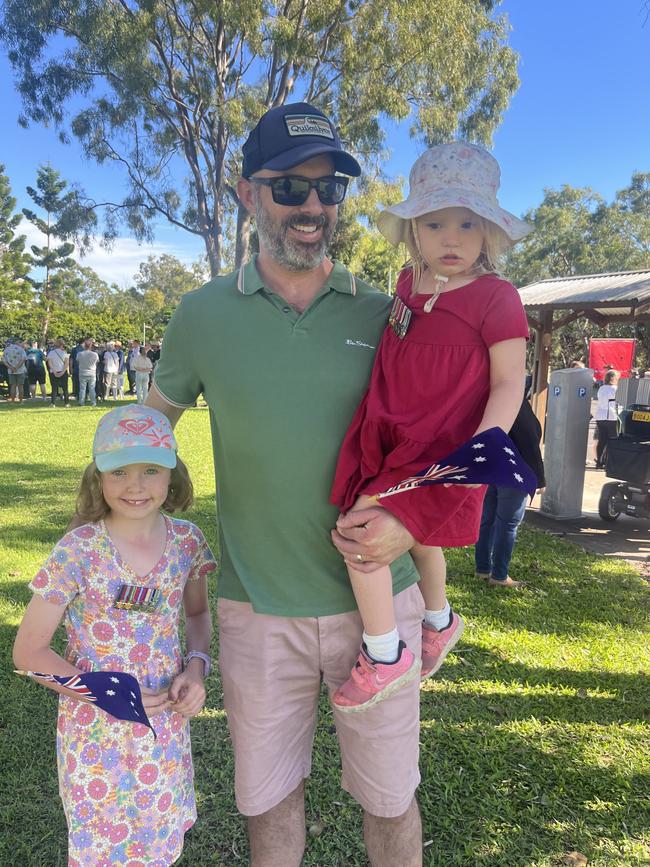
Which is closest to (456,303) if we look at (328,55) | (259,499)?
(259,499)

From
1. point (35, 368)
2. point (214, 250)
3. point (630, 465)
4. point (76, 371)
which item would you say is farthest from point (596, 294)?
point (35, 368)

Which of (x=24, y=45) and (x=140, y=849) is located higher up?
(x=24, y=45)

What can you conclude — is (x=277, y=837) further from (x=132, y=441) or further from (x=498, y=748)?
(x=498, y=748)

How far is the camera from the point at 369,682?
1718mm

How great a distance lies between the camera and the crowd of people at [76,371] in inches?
701

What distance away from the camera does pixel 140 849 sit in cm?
178

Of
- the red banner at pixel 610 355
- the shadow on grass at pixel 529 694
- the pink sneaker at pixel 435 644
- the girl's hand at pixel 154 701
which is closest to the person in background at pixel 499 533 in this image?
the shadow on grass at pixel 529 694

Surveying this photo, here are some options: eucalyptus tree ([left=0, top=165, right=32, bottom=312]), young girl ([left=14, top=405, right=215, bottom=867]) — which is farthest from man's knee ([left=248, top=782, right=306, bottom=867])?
eucalyptus tree ([left=0, top=165, right=32, bottom=312])

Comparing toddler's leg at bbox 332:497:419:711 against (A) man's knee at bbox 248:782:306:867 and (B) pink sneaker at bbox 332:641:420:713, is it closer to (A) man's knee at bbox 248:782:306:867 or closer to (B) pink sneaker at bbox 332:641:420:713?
(B) pink sneaker at bbox 332:641:420:713

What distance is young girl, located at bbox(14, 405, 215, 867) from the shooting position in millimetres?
1730

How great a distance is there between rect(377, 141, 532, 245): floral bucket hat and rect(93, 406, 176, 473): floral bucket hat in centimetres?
96

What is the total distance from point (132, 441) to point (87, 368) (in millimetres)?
17320

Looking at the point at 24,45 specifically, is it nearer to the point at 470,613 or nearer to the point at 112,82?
the point at 112,82

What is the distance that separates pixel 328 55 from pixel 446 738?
1968cm
